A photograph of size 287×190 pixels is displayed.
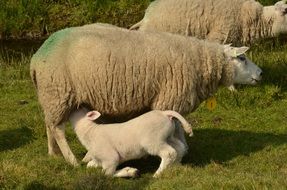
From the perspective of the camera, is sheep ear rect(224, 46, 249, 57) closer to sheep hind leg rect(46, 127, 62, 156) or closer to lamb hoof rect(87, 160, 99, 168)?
lamb hoof rect(87, 160, 99, 168)

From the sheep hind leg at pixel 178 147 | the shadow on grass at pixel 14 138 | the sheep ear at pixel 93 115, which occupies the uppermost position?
the sheep ear at pixel 93 115

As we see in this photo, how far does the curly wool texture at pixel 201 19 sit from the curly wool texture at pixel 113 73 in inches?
118

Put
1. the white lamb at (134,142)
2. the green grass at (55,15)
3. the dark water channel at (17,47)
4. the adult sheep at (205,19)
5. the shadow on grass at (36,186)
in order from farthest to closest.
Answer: the green grass at (55,15) < the dark water channel at (17,47) < the adult sheep at (205,19) < the white lamb at (134,142) < the shadow on grass at (36,186)

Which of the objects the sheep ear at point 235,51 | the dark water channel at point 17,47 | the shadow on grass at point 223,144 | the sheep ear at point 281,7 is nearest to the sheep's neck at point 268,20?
the sheep ear at point 281,7

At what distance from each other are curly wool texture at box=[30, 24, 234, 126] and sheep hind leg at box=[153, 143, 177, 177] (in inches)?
25.7

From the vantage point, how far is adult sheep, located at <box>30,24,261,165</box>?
7.73 metres

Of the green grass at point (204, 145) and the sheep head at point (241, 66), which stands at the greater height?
the sheep head at point (241, 66)

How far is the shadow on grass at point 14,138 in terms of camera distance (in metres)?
8.86

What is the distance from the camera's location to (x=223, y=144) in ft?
28.9

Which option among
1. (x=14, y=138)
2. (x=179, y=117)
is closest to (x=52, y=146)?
(x=14, y=138)

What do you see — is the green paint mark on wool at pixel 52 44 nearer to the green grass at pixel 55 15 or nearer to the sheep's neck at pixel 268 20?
the sheep's neck at pixel 268 20

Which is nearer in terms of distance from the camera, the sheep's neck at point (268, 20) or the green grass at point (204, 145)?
the green grass at point (204, 145)

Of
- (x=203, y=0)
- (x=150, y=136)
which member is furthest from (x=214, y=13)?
(x=150, y=136)

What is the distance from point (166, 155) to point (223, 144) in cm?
163
